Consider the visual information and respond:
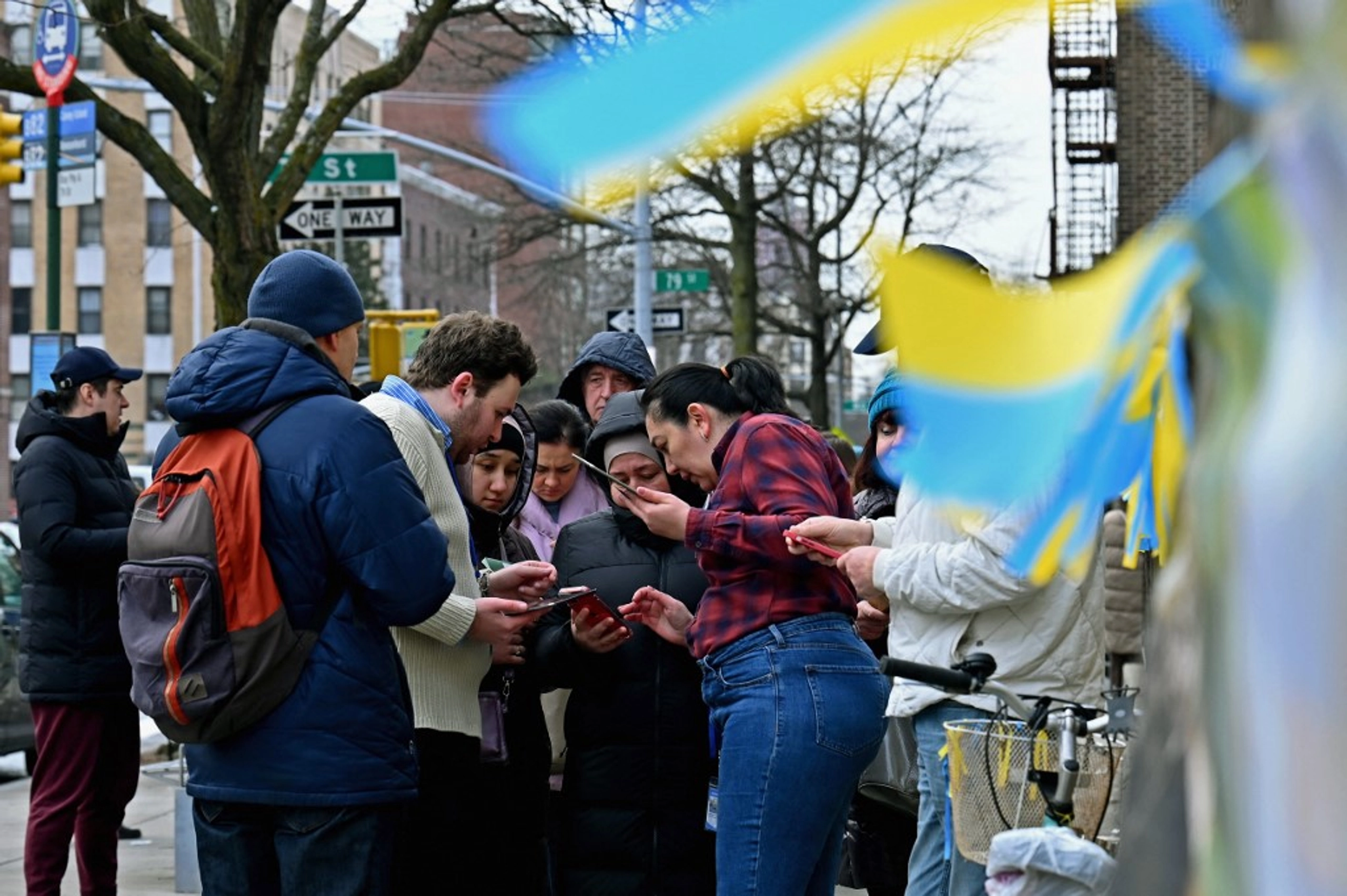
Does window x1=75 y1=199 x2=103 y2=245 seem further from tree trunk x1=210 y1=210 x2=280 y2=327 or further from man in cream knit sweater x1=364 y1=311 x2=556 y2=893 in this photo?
man in cream knit sweater x1=364 y1=311 x2=556 y2=893

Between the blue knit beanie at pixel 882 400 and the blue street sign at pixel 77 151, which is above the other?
the blue street sign at pixel 77 151

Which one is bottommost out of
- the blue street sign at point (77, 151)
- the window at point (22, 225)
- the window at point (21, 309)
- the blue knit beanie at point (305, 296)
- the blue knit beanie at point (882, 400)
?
the blue knit beanie at point (882, 400)

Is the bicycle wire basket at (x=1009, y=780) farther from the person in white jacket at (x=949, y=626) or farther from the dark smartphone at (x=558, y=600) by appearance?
the dark smartphone at (x=558, y=600)

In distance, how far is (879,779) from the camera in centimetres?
552

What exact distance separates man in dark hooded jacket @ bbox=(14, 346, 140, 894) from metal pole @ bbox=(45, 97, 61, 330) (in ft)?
23.6

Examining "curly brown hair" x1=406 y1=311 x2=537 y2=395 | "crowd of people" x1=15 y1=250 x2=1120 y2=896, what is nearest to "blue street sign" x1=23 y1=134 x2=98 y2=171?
"crowd of people" x1=15 y1=250 x2=1120 y2=896

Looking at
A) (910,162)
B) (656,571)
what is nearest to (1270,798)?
(656,571)

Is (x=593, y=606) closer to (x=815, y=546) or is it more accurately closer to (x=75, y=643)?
(x=815, y=546)

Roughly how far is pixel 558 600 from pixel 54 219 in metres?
12.1

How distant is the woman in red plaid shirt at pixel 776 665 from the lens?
173 inches

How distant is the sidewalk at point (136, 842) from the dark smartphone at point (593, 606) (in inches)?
153

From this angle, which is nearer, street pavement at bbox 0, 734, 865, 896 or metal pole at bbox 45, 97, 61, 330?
street pavement at bbox 0, 734, 865, 896

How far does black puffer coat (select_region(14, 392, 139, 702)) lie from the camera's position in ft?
22.6

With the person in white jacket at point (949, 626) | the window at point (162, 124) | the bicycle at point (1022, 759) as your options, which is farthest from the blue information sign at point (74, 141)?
the window at point (162, 124)
